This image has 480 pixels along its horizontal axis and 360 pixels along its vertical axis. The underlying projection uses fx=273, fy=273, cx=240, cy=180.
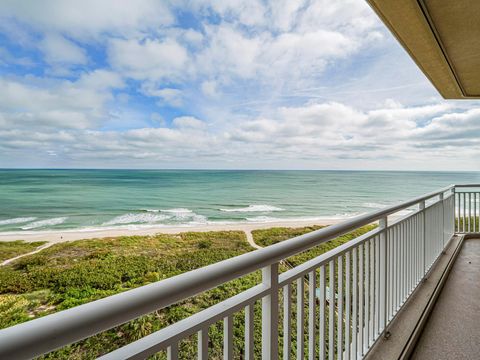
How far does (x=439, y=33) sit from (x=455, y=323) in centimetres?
229

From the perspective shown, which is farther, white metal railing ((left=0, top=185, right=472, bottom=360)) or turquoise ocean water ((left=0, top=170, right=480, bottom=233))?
turquoise ocean water ((left=0, top=170, right=480, bottom=233))

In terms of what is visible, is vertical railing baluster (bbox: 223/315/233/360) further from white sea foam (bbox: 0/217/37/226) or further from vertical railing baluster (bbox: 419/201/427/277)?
white sea foam (bbox: 0/217/37/226)

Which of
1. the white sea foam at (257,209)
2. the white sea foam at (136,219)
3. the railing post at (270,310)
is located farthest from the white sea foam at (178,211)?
the railing post at (270,310)

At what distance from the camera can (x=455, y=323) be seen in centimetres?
212

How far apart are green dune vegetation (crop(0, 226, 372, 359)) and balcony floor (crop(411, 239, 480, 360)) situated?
71.2 inches

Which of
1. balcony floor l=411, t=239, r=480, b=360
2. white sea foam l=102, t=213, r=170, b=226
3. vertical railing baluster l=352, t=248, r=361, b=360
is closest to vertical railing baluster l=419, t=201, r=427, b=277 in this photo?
balcony floor l=411, t=239, r=480, b=360

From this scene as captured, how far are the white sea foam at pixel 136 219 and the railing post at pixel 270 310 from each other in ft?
62.2

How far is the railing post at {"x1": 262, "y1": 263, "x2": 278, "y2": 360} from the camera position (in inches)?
34.2

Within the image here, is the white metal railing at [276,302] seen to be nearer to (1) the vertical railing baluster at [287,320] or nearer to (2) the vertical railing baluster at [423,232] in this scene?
(1) the vertical railing baluster at [287,320]

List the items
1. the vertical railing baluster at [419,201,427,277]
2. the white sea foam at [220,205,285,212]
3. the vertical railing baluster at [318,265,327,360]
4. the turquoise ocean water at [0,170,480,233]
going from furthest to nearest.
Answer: the white sea foam at [220,205,285,212] < the turquoise ocean water at [0,170,480,233] < the vertical railing baluster at [419,201,427,277] < the vertical railing baluster at [318,265,327,360]

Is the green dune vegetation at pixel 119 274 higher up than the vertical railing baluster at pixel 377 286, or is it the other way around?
the vertical railing baluster at pixel 377 286

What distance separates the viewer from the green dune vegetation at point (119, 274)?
4196mm

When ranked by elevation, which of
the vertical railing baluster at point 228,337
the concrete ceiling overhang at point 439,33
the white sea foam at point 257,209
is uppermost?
the concrete ceiling overhang at point 439,33

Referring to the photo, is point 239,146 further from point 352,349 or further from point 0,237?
point 352,349
